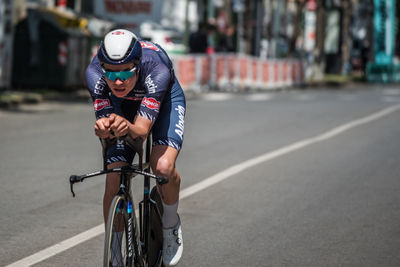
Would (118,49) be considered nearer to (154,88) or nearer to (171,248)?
(154,88)

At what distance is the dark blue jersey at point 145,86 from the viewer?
535cm

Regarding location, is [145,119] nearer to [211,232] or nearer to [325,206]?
[211,232]

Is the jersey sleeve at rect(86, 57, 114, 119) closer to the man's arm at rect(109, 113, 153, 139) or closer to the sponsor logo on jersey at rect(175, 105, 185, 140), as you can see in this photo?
the man's arm at rect(109, 113, 153, 139)

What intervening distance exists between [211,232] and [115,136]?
2.75m

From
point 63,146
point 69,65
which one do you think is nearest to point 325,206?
point 63,146

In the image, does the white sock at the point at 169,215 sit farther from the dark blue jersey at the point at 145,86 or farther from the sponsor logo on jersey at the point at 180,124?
the dark blue jersey at the point at 145,86

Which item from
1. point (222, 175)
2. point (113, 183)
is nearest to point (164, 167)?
point (113, 183)

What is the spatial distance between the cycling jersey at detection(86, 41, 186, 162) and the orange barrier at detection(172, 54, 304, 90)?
21.0 m

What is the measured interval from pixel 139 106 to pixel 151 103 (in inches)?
16.1

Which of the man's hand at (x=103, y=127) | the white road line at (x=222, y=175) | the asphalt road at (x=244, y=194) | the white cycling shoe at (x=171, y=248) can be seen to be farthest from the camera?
the asphalt road at (x=244, y=194)

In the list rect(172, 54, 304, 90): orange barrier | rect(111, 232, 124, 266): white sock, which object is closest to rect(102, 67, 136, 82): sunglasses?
rect(111, 232, 124, 266): white sock

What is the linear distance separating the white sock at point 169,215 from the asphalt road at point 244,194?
2.32ft

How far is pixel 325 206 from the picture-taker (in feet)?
28.9

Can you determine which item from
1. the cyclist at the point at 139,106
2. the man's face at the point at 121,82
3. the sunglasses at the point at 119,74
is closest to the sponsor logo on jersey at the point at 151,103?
the cyclist at the point at 139,106
